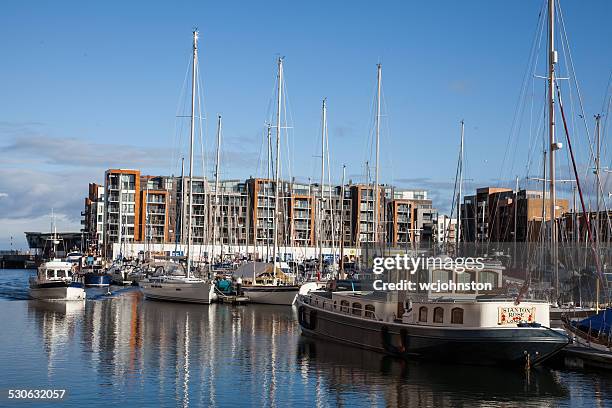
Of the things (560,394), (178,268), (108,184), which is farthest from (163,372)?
(108,184)

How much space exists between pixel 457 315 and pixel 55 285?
44.9m

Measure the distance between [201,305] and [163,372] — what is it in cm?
3581

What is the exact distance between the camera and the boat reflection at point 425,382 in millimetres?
30750

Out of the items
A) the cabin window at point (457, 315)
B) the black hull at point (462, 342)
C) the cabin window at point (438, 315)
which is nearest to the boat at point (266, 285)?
the black hull at point (462, 342)

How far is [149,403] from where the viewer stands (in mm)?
28797

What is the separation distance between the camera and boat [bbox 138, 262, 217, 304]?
70.7 metres

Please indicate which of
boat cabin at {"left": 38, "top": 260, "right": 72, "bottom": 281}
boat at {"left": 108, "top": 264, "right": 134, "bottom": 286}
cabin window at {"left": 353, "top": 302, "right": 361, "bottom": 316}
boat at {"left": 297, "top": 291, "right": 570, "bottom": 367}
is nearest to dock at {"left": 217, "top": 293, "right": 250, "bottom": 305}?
boat cabin at {"left": 38, "top": 260, "right": 72, "bottom": 281}

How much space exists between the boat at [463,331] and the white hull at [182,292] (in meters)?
30.6

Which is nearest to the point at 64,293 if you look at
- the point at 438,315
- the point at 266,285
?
the point at 266,285

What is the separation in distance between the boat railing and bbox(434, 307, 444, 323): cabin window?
367 centimetres

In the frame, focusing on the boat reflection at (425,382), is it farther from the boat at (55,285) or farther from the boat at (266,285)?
the boat at (55,285)

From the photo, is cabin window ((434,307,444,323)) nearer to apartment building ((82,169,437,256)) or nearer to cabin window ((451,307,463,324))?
cabin window ((451,307,463,324))

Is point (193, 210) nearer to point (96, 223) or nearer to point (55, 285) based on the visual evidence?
point (96, 223)

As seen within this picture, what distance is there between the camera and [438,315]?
37.8 m
